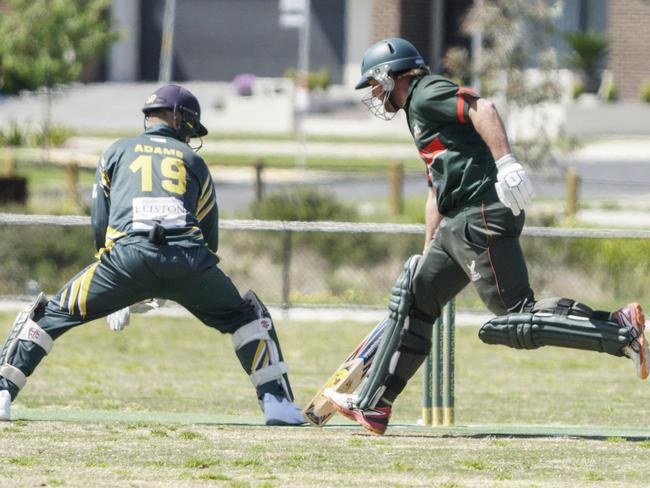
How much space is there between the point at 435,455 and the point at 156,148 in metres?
2.19

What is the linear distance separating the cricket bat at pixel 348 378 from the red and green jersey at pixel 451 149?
101 cm

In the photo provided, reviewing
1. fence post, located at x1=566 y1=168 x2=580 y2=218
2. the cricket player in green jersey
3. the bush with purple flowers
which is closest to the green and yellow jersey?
the cricket player in green jersey

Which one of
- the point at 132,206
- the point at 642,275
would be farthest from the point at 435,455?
the point at 642,275

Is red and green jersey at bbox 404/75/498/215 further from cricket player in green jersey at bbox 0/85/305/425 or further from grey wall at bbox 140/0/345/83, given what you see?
grey wall at bbox 140/0/345/83

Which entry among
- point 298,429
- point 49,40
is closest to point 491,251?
point 298,429

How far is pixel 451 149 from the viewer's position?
7.16 meters

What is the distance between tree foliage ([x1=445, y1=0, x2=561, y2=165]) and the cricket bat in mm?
14473

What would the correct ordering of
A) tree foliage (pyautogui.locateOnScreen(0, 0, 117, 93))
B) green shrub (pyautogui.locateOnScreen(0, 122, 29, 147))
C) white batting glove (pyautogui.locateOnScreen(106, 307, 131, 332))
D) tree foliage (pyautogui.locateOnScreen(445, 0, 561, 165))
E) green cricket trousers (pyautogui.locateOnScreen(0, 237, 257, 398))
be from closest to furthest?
green cricket trousers (pyautogui.locateOnScreen(0, 237, 257, 398)), white batting glove (pyautogui.locateOnScreen(106, 307, 131, 332)), tree foliage (pyautogui.locateOnScreen(445, 0, 561, 165)), green shrub (pyautogui.locateOnScreen(0, 122, 29, 147)), tree foliage (pyautogui.locateOnScreen(0, 0, 117, 93))

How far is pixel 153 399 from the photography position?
1016 cm

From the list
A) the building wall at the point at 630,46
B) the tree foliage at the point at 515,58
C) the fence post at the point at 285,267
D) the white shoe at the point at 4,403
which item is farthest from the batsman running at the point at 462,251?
the building wall at the point at 630,46

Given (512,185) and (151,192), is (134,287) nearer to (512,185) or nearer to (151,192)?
(151,192)

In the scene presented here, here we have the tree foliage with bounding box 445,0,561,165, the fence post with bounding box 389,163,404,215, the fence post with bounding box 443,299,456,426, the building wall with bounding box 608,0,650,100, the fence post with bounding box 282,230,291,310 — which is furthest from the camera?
the building wall with bounding box 608,0,650,100

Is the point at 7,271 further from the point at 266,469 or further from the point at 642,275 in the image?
the point at 266,469

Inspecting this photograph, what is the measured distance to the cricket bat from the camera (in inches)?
309
